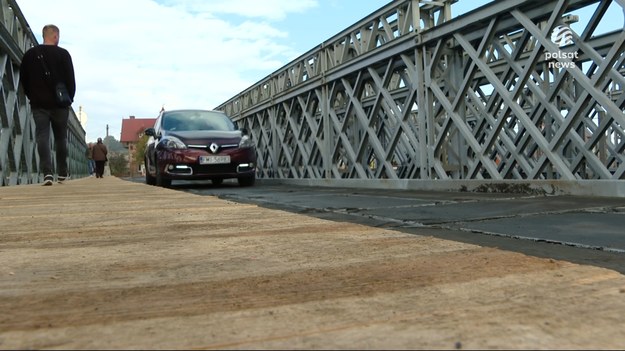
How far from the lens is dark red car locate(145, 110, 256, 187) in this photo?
27.0 ft

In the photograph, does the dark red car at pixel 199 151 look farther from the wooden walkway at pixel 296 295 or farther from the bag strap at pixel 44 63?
the wooden walkway at pixel 296 295

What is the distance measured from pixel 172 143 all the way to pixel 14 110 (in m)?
2.30

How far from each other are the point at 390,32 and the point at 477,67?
67.2 inches

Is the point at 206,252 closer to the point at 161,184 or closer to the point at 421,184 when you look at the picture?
the point at 421,184

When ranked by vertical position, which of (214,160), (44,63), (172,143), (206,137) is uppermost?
(44,63)

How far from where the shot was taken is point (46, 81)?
6320 mm

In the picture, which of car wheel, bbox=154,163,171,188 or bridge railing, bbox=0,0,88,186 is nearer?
bridge railing, bbox=0,0,88,186

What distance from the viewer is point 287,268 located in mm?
1520

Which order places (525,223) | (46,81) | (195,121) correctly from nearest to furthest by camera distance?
(525,223) < (46,81) < (195,121)

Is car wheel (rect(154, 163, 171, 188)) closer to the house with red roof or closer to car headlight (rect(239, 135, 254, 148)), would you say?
car headlight (rect(239, 135, 254, 148))

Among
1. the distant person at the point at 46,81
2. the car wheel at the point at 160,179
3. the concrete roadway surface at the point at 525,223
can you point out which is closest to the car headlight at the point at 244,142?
the car wheel at the point at 160,179

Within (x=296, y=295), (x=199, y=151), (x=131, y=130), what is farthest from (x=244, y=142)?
(x=131, y=130)

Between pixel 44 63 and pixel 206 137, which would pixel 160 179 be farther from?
pixel 44 63

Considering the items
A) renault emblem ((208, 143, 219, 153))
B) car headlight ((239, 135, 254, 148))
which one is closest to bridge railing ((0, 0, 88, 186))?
renault emblem ((208, 143, 219, 153))
